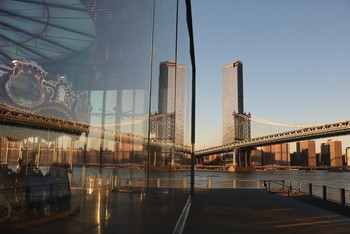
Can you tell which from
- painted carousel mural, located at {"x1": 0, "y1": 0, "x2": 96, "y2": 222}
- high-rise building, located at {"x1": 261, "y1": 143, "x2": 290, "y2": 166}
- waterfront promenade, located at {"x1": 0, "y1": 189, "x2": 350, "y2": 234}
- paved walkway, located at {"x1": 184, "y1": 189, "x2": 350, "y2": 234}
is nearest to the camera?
painted carousel mural, located at {"x1": 0, "y1": 0, "x2": 96, "y2": 222}

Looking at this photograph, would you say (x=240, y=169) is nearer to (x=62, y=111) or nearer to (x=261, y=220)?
(x=261, y=220)

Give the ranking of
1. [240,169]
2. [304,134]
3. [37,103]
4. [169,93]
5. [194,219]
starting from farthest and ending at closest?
[240,169], [304,134], [194,219], [169,93], [37,103]

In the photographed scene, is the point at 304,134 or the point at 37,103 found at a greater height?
the point at 304,134

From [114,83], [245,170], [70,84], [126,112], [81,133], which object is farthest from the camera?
[245,170]

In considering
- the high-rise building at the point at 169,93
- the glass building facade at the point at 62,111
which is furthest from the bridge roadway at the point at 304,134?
the glass building facade at the point at 62,111

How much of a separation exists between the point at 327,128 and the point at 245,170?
14446mm

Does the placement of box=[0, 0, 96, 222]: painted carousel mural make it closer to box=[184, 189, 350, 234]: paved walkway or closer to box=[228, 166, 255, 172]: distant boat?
box=[184, 189, 350, 234]: paved walkway

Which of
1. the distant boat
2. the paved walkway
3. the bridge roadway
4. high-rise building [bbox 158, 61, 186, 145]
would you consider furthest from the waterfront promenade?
the distant boat

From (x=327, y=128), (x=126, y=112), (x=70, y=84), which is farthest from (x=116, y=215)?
(x=327, y=128)

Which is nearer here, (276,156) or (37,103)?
(37,103)

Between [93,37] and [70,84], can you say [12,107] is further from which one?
[93,37]

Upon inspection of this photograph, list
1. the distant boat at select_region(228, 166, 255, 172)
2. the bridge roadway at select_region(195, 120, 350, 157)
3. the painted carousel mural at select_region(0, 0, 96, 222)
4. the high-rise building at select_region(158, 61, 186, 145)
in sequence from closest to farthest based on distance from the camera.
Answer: the painted carousel mural at select_region(0, 0, 96, 222) → the high-rise building at select_region(158, 61, 186, 145) → the bridge roadway at select_region(195, 120, 350, 157) → the distant boat at select_region(228, 166, 255, 172)

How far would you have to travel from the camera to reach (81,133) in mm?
797

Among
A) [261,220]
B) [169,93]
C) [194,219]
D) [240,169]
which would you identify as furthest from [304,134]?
[169,93]
